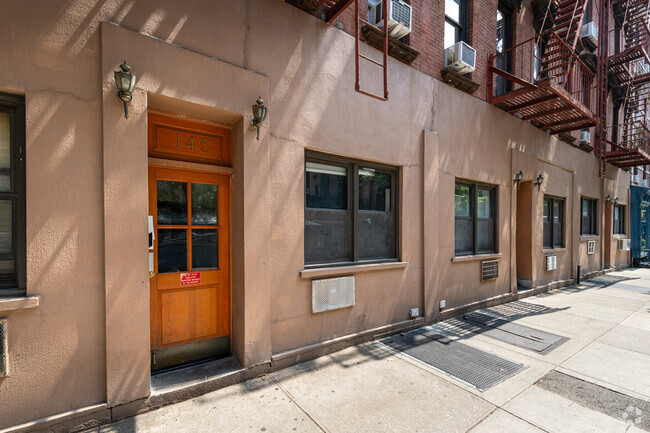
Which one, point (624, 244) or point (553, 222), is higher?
point (553, 222)

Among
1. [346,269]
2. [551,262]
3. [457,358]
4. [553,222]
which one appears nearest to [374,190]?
[346,269]

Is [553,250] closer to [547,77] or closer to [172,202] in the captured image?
[547,77]

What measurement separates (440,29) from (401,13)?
149 cm

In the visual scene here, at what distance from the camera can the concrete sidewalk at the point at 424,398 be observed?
3000 millimetres

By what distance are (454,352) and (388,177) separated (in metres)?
3.08

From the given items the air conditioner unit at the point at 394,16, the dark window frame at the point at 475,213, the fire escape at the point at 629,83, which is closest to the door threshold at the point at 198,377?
the dark window frame at the point at 475,213

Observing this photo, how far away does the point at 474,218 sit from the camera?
7039 mm

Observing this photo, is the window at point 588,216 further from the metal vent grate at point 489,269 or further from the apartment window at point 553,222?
the metal vent grate at point 489,269

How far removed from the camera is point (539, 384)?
3801mm

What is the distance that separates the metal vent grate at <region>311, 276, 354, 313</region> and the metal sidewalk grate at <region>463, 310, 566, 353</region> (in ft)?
9.04

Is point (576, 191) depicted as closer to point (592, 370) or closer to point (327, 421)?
point (592, 370)

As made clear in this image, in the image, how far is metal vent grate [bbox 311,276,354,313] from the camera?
14.4 ft

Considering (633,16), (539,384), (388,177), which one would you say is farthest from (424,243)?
(633,16)

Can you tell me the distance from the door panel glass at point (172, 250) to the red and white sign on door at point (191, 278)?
3.5 inches
